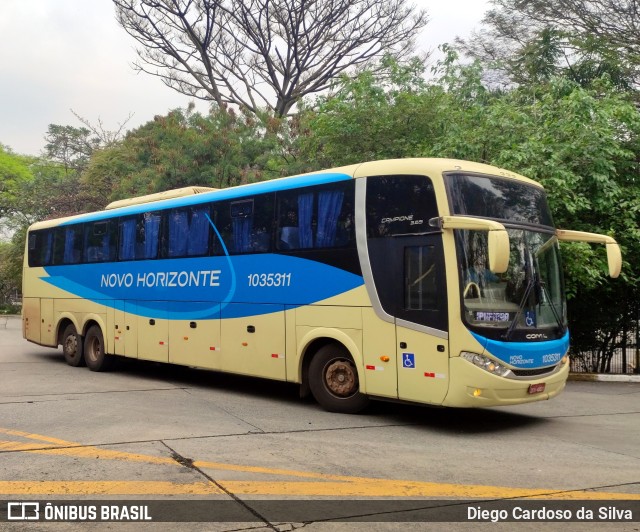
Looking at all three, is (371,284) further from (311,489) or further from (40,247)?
(40,247)

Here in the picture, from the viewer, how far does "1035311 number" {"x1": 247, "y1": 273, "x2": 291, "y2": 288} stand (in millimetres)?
10594

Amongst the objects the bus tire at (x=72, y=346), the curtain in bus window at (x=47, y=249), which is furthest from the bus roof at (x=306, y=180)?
the bus tire at (x=72, y=346)

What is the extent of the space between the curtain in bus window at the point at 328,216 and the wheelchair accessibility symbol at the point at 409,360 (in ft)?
6.50

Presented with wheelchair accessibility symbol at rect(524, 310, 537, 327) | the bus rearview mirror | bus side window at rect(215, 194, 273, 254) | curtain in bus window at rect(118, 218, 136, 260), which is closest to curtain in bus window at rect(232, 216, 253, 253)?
bus side window at rect(215, 194, 273, 254)

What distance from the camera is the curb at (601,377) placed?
1470 cm

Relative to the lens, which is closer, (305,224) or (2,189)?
(305,224)

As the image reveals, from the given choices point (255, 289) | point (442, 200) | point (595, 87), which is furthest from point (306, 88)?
point (442, 200)

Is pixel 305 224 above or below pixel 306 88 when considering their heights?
below

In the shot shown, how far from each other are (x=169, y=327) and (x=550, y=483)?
8.18 m

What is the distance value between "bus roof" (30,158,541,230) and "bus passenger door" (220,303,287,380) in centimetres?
187

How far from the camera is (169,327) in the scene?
12938 millimetres

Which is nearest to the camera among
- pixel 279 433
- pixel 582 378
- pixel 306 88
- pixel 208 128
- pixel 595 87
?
pixel 279 433

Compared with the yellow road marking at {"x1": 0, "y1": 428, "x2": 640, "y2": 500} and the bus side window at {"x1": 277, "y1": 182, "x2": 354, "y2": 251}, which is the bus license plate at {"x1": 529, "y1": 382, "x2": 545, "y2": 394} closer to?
the yellow road marking at {"x1": 0, "y1": 428, "x2": 640, "y2": 500}

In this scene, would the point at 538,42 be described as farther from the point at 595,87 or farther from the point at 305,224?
the point at 305,224
